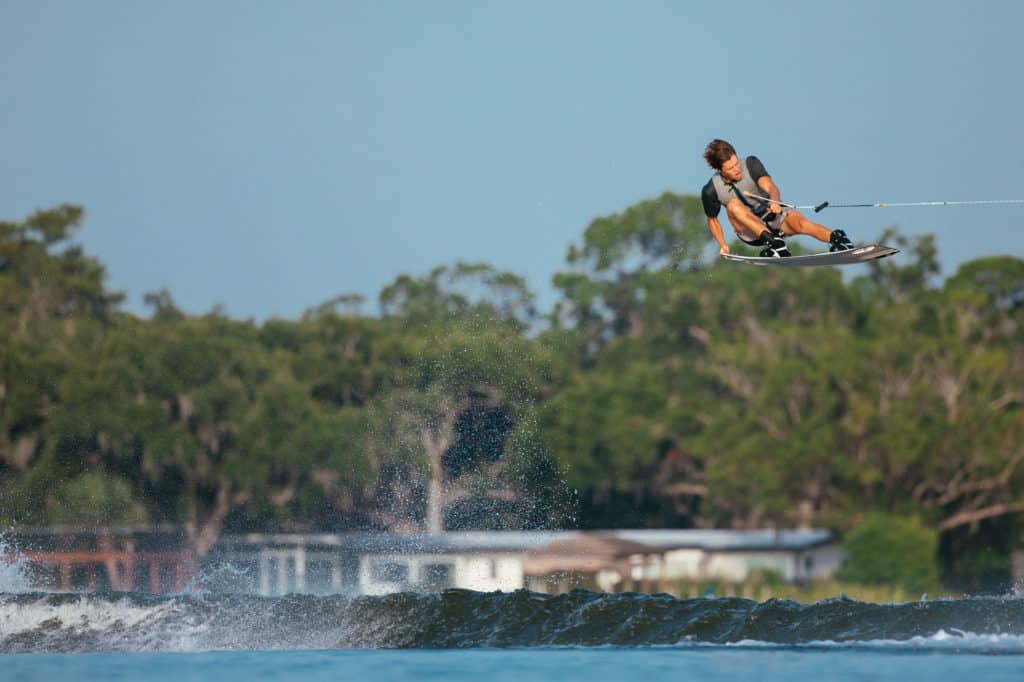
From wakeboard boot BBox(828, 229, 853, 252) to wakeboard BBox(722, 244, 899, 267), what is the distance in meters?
0.06

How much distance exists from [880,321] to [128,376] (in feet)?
75.6

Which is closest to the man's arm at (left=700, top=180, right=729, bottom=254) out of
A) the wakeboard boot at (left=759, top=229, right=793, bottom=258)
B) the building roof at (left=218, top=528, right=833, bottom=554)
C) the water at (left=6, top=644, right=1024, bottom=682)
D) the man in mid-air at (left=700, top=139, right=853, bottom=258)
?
the man in mid-air at (left=700, top=139, right=853, bottom=258)

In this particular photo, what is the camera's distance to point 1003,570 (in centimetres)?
4941

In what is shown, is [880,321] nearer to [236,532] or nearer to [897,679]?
[236,532]

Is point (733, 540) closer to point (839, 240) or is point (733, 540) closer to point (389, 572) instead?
point (389, 572)

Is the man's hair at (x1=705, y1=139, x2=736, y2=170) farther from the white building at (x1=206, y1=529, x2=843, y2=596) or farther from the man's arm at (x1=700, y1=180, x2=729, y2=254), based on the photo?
the white building at (x1=206, y1=529, x2=843, y2=596)

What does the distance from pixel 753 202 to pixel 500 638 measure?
651 cm

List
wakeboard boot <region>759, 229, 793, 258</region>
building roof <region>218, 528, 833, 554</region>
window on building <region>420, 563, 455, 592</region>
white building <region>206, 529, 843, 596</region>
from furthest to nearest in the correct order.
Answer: building roof <region>218, 528, 833, 554</region> < white building <region>206, 529, 843, 596</region> < window on building <region>420, 563, 455, 592</region> < wakeboard boot <region>759, 229, 793, 258</region>

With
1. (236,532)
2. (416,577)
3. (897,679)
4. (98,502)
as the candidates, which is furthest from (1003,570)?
(897,679)

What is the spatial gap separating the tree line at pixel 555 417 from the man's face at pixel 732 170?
3108 cm

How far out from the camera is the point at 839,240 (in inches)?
680

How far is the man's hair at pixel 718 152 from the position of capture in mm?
17016

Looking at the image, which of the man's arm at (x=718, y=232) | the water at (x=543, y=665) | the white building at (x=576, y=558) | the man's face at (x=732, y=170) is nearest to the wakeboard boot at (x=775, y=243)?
the man's arm at (x=718, y=232)

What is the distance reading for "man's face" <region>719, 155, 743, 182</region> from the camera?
673 inches
